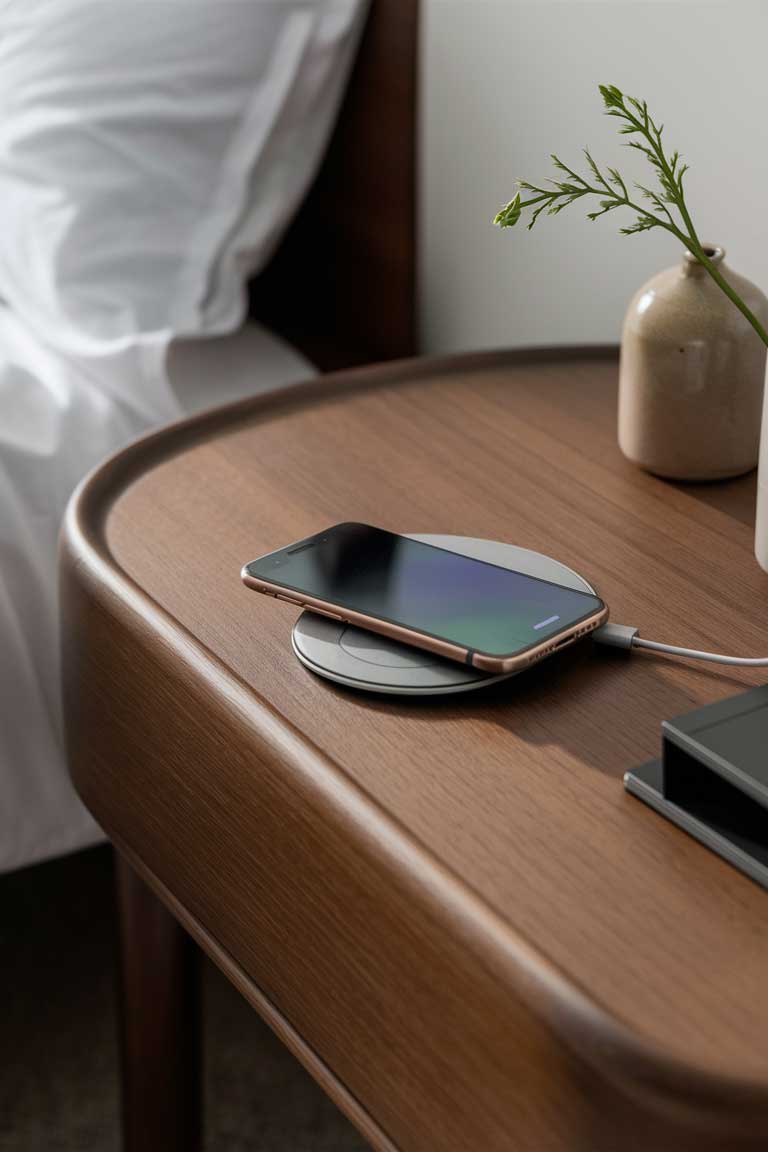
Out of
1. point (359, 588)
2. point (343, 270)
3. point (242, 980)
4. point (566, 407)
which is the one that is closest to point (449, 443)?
point (566, 407)

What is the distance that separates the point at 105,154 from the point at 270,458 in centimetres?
37

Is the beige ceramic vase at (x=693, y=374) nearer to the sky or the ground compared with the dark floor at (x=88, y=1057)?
nearer to the sky

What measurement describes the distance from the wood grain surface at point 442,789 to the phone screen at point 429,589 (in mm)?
23

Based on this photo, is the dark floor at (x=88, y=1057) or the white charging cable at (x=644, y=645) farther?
the dark floor at (x=88, y=1057)

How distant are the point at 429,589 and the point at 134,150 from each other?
1.88ft

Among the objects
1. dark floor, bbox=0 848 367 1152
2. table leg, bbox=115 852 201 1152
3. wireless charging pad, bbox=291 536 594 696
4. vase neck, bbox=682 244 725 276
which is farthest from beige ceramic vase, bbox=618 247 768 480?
dark floor, bbox=0 848 367 1152

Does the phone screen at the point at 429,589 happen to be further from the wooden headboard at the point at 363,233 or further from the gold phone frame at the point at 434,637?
the wooden headboard at the point at 363,233

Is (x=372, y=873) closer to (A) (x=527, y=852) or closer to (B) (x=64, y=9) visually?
(A) (x=527, y=852)

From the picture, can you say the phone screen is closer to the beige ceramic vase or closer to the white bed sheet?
the beige ceramic vase

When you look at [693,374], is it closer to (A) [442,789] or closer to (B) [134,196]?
(A) [442,789]

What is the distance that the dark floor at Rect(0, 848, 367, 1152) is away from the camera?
3.19 feet

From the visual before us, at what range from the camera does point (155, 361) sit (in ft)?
3.08

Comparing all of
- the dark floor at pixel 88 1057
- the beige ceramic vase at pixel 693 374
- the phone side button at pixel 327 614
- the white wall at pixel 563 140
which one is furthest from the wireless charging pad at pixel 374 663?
the dark floor at pixel 88 1057

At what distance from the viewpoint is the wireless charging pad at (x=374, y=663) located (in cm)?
51
